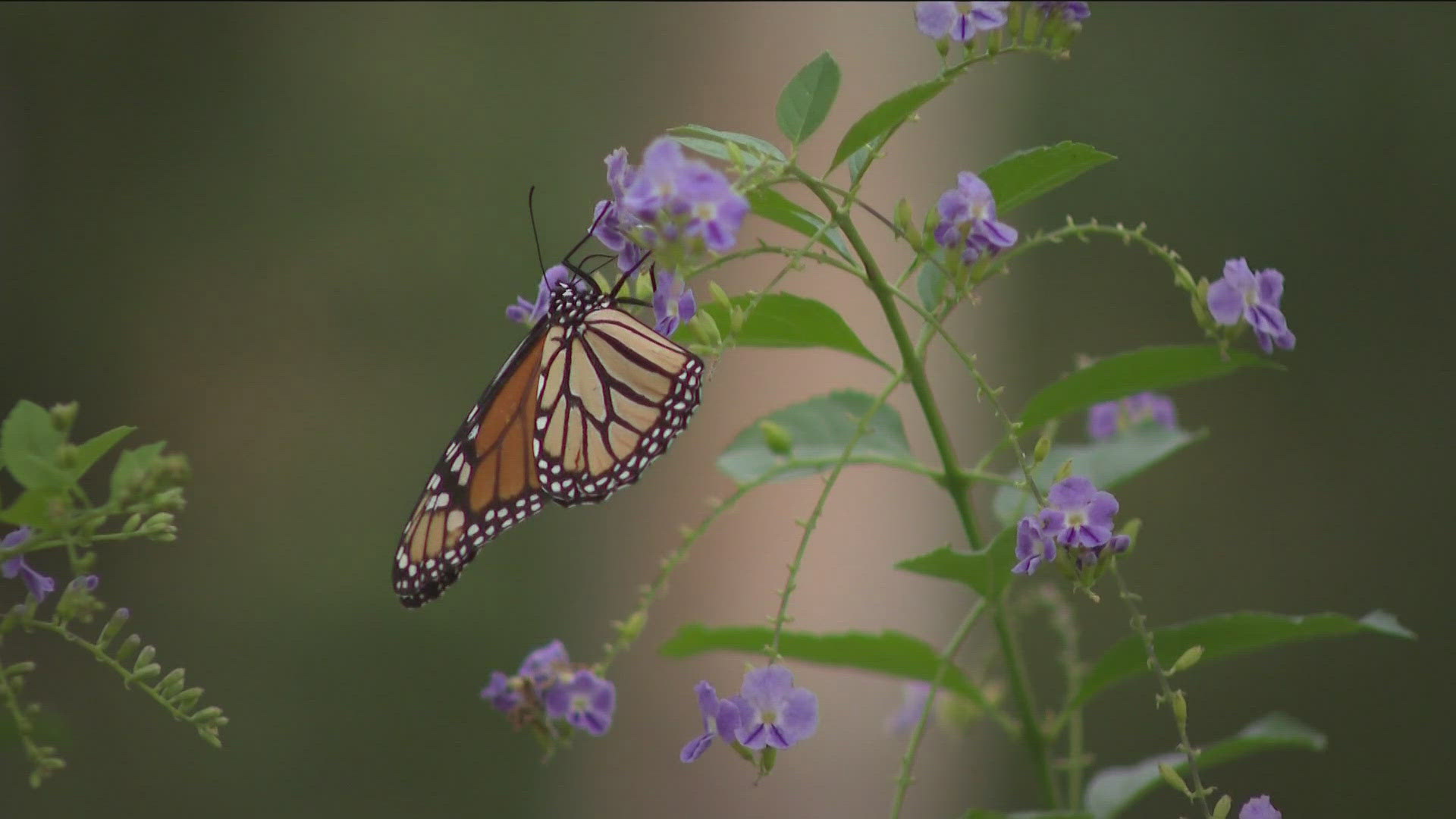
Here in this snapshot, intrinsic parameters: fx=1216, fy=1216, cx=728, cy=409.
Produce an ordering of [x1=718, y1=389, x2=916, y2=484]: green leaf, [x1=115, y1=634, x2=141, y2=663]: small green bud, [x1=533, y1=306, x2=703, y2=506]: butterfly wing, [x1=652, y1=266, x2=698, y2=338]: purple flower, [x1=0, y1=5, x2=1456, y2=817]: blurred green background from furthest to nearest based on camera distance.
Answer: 1. [x1=0, y1=5, x2=1456, y2=817]: blurred green background
2. [x1=533, y1=306, x2=703, y2=506]: butterfly wing
3. [x1=718, y1=389, x2=916, y2=484]: green leaf
4. [x1=652, y1=266, x2=698, y2=338]: purple flower
5. [x1=115, y1=634, x2=141, y2=663]: small green bud

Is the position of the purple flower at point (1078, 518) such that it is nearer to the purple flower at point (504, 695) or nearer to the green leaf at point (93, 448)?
the purple flower at point (504, 695)

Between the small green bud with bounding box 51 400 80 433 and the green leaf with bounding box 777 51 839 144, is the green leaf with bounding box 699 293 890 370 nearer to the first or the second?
the green leaf with bounding box 777 51 839 144

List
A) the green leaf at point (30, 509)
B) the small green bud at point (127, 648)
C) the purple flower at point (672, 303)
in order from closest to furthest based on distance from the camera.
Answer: the green leaf at point (30, 509) → the small green bud at point (127, 648) → the purple flower at point (672, 303)

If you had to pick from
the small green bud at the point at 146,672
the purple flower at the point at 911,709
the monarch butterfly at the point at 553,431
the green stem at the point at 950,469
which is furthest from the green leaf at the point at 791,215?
the purple flower at the point at 911,709

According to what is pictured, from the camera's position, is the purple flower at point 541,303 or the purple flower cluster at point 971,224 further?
the purple flower at point 541,303

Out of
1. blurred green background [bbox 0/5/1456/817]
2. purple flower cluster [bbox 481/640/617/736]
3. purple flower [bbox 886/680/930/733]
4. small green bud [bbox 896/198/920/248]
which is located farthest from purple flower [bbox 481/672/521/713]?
blurred green background [bbox 0/5/1456/817]

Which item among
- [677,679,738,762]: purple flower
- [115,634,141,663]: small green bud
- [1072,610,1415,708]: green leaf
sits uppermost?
[115,634,141,663]: small green bud

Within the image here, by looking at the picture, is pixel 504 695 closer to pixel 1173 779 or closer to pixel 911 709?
pixel 1173 779
